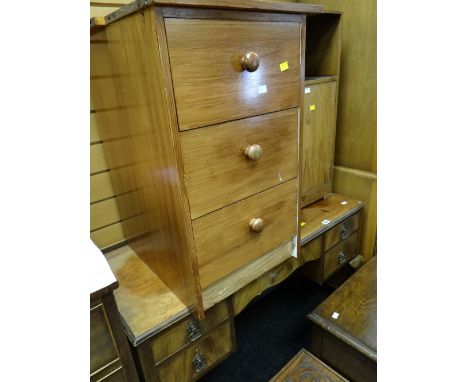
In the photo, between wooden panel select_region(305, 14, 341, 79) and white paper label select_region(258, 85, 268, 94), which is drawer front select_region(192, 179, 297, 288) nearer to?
white paper label select_region(258, 85, 268, 94)

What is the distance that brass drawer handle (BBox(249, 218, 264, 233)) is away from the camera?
0.88 m

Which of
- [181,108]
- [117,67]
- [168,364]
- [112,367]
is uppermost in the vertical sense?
[117,67]

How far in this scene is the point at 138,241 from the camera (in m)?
1.08

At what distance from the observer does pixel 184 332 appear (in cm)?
92

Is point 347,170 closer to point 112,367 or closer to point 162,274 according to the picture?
point 162,274

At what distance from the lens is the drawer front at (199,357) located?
36.7 inches

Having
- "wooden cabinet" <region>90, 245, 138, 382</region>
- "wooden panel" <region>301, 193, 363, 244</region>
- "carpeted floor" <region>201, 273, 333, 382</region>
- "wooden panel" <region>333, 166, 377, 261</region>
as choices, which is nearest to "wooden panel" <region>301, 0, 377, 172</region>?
"wooden panel" <region>333, 166, 377, 261</region>

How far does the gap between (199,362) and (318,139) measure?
968 mm

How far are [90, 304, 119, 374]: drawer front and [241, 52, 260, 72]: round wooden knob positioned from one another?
60cm

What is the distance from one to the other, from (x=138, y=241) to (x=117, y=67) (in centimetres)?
58

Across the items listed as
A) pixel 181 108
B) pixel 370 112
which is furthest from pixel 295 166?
pixel 370 112

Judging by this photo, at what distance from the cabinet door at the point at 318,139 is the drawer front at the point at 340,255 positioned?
0.81 ft

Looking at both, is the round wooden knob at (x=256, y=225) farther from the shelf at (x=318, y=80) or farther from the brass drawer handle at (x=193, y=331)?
the shelf at (x=318, y=80)

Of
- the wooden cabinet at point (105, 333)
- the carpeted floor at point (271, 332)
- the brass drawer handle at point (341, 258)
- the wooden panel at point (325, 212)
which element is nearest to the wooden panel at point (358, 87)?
the wooden panel at point (325, 212)
